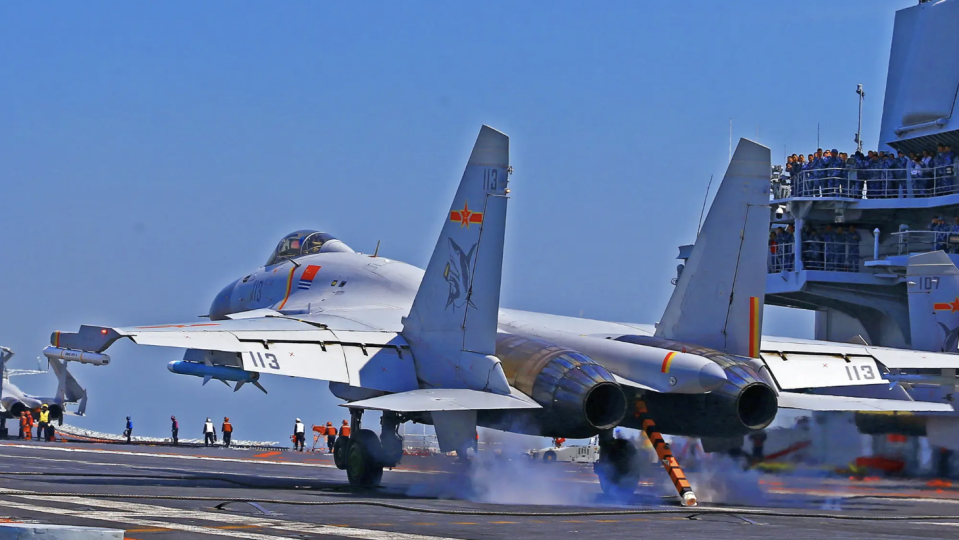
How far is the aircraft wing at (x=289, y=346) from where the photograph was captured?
15719mm

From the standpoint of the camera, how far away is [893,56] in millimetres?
35406

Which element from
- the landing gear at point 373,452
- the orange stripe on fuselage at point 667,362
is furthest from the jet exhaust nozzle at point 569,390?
the landing gear at point 373,452

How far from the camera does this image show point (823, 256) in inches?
1302

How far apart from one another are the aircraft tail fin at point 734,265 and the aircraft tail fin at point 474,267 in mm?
3129

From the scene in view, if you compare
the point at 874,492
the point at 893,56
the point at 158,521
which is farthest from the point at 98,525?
the point at 893,56

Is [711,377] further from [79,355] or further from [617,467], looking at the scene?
[79,355]

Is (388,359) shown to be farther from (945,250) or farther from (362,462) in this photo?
(945,250)

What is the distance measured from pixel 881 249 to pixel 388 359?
20.1 meters

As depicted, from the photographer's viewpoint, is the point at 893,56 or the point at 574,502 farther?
the point at 893,56

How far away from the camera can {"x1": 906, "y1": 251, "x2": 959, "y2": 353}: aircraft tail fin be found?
1070 inches

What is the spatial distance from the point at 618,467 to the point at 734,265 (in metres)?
3.55

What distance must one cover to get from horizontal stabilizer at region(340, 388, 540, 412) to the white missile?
3.43m

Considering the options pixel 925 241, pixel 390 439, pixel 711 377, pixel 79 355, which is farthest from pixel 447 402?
pixel 925 241

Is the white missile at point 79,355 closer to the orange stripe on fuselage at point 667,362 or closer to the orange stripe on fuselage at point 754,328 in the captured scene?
the orange stripe on fuselage at point 667,362
